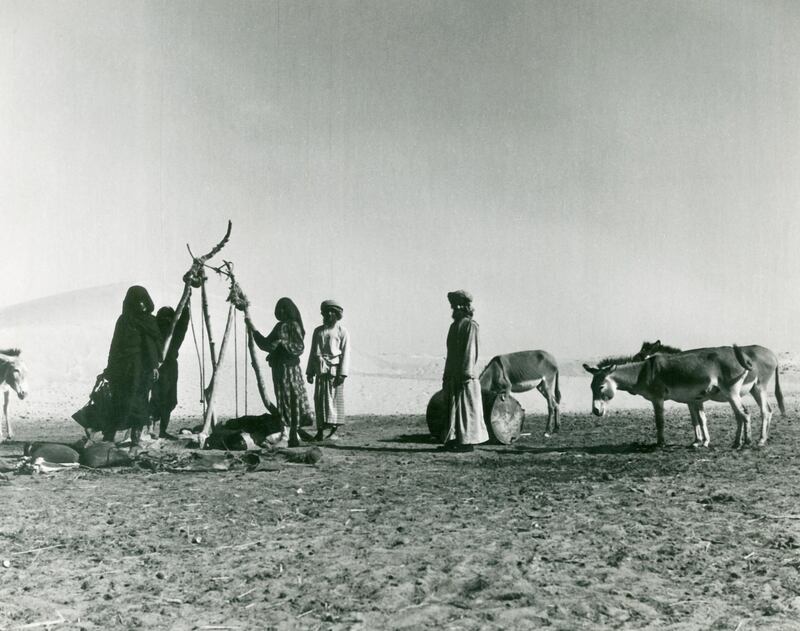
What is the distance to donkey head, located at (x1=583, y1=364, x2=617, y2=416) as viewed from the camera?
1171 centimetres

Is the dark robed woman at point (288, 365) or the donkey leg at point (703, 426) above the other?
the dark robed woman at point (288, 365)

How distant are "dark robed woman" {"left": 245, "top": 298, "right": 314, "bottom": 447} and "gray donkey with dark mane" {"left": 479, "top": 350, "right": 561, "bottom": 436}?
3870 mm

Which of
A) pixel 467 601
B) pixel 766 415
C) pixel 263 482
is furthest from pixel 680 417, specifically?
pixel 467 601

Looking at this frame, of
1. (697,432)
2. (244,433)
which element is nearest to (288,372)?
(244,433)

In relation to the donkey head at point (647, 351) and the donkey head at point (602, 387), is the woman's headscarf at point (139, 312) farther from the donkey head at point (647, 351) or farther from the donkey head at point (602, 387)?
the donkey head at point (647, 351)

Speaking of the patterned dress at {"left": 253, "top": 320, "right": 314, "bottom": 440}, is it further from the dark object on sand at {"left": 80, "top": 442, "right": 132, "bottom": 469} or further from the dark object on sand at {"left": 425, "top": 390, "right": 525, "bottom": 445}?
the dark object on sand at {"left": 80, "top": 442, "right": 132, "bottom": 469}

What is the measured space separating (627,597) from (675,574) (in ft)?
2.14

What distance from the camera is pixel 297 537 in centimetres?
595

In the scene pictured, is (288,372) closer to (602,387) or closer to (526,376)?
(526,376)

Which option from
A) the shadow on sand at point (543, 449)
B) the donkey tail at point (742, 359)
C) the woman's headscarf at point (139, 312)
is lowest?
the shadow on sand at point (543, 449)

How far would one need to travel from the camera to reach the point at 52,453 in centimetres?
939

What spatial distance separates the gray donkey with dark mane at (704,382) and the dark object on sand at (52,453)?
26.2ft

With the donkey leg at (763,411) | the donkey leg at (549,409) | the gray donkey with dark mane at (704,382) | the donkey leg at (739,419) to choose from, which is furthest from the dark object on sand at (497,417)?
the donkey leg at (763,411)

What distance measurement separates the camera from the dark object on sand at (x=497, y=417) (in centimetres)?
1226
